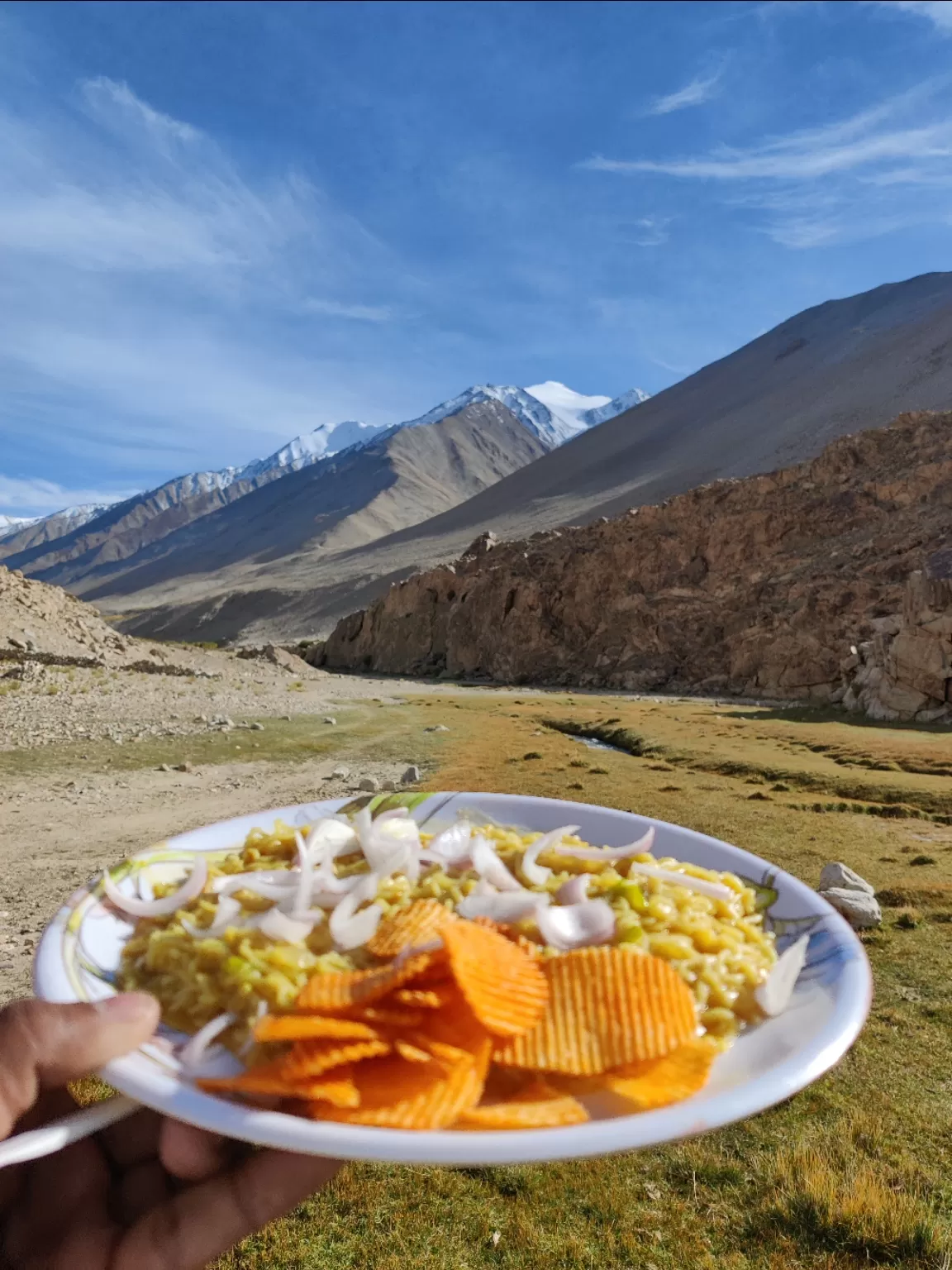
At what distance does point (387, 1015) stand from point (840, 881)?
25.1ft

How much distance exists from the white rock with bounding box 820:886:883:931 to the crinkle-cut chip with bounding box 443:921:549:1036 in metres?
6.80

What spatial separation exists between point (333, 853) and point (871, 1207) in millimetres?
3444

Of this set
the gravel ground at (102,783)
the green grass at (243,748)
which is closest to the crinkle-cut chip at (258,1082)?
the gravel ground at (102,783)

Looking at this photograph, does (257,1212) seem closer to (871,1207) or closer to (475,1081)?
(475,1081)

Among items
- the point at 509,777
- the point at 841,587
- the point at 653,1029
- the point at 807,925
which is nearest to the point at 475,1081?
the point at 653,1029

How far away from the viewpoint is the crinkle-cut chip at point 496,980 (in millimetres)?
1535

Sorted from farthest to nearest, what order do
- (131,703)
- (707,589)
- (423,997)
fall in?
(707,589), (131,703), (423,997)

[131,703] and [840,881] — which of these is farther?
[131,703]

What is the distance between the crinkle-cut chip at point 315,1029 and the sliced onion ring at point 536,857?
80cm

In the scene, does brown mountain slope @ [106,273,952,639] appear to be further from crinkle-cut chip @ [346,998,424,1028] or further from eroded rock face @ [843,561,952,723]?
crinkle-cut chip @ [346,998,424,1028]

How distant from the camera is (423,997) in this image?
5.12ft

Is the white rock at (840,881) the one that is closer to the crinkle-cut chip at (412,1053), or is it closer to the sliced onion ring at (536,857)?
the sliced onion ring at (536,857)

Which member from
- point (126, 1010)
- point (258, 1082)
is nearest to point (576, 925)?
point (258, 1082)

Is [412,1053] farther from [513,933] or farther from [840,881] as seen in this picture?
[840,881]
